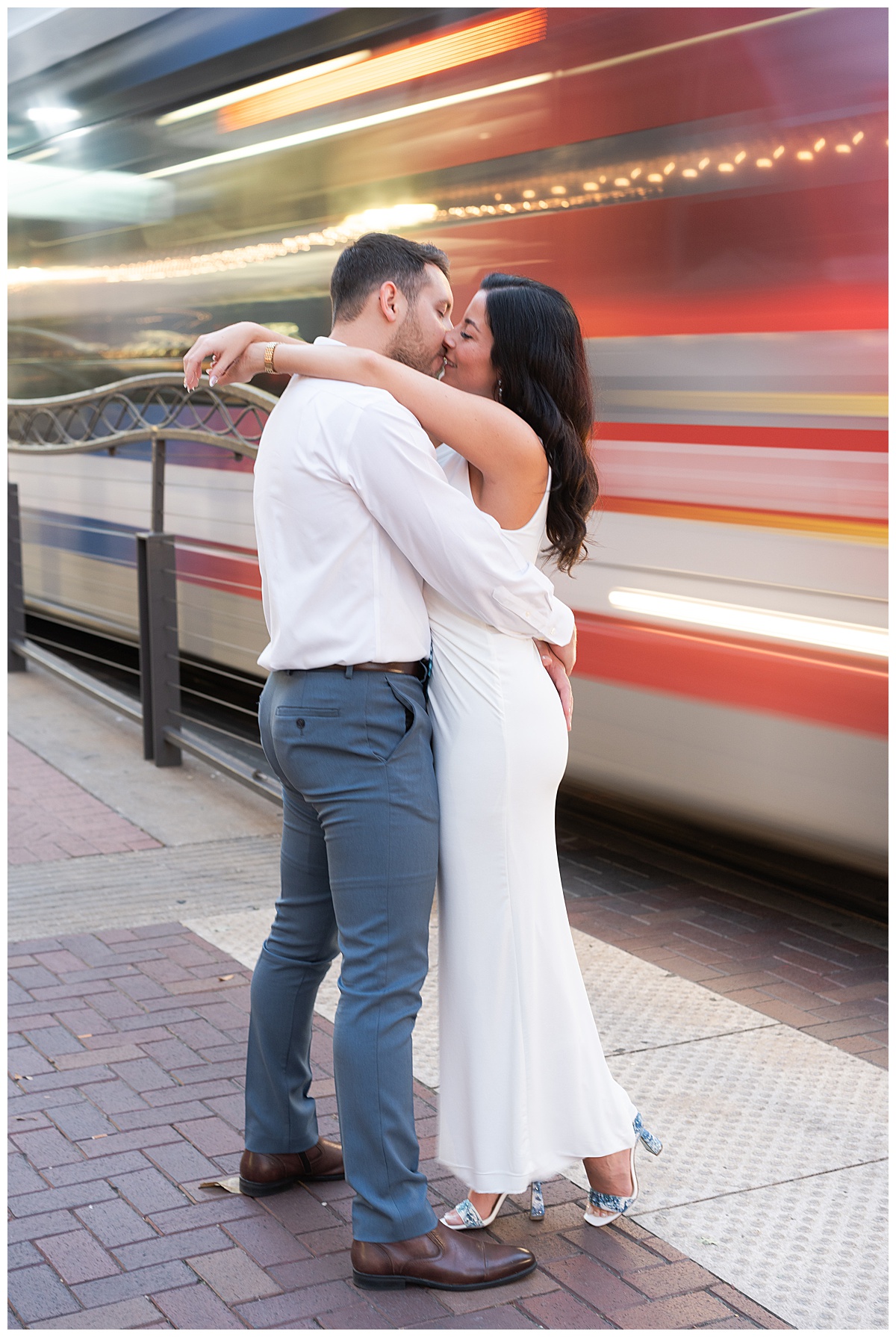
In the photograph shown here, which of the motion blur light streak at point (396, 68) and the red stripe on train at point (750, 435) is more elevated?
the motion blur light streak at point (396, 68)

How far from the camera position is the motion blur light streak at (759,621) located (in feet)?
12.8

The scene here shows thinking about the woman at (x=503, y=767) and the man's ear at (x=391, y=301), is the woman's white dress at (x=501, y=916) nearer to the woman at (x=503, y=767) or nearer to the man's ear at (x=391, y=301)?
the woman at (x=503, y=767)

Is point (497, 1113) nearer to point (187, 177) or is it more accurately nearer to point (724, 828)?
point (724, 828)

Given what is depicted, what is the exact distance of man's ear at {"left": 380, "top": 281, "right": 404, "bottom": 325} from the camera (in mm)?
2596

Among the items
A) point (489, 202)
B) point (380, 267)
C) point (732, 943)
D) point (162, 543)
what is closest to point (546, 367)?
point (380, 267)

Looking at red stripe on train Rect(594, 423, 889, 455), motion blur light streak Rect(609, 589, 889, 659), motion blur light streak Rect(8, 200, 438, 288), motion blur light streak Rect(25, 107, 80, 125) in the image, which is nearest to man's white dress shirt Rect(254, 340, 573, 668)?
red stripe on train Rect(594, 423, 889, 455)

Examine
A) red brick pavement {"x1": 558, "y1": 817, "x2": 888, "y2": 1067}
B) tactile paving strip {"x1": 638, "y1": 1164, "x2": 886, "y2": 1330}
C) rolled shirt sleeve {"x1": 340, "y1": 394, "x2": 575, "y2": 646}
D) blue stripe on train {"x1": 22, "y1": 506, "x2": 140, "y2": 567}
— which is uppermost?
rolled shirt sleeve {"x1": 340, "y1": 394, "x2": 575, "y2": 646}

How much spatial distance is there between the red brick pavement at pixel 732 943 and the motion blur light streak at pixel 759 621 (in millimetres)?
990

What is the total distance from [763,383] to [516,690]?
1944 millimetres

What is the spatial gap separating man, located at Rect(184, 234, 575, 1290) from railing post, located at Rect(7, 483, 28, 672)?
21.6 ft

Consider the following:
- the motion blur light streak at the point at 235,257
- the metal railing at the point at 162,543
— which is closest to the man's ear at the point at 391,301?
the metal railing at the point at 162,543

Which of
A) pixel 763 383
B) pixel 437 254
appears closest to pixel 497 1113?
pixel 437 254

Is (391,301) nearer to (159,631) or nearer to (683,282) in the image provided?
(683,282)

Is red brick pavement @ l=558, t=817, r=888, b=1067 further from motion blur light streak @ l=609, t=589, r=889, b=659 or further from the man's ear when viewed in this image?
the man's ear
